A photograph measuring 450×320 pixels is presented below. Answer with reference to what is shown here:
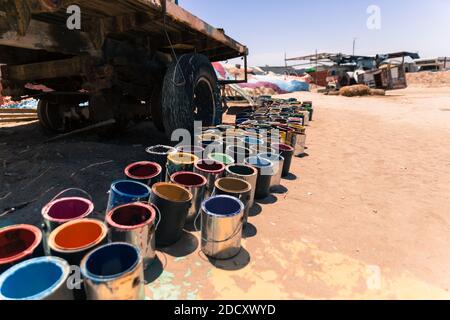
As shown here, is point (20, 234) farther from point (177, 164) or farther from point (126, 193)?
point (177, 164)

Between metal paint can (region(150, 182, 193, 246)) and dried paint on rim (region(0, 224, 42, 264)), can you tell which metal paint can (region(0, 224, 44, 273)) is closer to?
dried paint on rim (region(0, 224, 42, 264))

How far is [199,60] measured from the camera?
5.34 meters

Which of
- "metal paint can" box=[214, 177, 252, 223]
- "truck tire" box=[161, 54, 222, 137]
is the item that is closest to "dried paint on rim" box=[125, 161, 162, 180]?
"metal paint can" box=[214, 177, 252, 223]

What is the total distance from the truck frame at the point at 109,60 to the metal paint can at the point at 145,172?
1480mm

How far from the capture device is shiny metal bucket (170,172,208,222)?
297 cm

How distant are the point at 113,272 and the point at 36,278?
442 millimetres

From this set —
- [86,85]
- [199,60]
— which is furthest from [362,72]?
[86,85]

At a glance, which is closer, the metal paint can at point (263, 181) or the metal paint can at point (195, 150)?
the metal paint can at point (263, 181)

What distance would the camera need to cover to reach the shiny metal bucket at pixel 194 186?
297 cm

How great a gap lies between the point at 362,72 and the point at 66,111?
2662 cm

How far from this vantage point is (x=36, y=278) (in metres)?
1.80

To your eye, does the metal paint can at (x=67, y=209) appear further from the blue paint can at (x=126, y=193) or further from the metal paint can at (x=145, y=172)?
the metal paint can at (x=145, y=172)

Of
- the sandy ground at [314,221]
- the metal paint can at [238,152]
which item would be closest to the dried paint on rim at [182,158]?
the metal paint can at [238,152]
